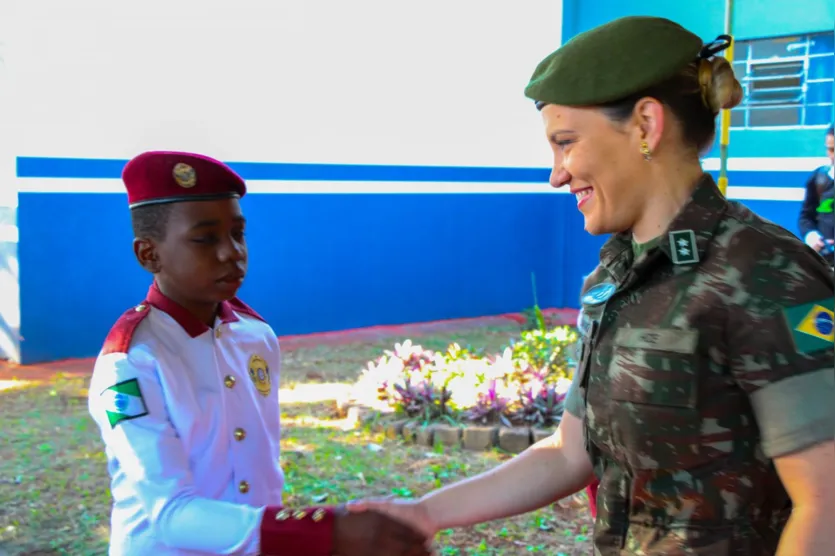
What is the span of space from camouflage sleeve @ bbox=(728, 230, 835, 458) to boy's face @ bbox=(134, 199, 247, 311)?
4.01ft

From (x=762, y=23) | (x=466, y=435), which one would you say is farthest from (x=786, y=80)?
(x=466, y=435)

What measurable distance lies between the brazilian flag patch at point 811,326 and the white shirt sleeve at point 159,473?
1.13m

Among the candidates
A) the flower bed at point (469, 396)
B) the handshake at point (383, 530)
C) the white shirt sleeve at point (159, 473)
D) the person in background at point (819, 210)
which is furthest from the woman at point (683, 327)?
the person in background at point (819, 210)

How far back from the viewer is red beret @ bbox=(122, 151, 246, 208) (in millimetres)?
2039

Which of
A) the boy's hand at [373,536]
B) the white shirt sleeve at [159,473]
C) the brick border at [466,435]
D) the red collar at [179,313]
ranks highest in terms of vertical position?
the red collar at [179,313]

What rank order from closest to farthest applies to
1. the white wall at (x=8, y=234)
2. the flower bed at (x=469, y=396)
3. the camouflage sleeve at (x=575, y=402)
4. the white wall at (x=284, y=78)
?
1. the camouflage sleeve at (x=575, y=402)
2. the flower bed at (x=469, y=396)
3. the white wall at (x=8, y=234)
4. the white wall at (x=284, y=78)

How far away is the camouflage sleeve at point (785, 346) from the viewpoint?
3.94ft

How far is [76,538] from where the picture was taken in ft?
12.4

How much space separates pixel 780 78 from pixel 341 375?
18.6 feet

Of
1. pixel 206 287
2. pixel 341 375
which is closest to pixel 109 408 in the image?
pixel 206 287

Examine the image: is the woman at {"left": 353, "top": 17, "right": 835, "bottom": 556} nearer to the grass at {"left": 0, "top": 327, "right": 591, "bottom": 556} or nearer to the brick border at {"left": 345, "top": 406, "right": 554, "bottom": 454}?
the grass at {"left": 0, "top": 327, "right": 591, "bottom": 556}

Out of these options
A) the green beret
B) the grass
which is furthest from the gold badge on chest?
the grass

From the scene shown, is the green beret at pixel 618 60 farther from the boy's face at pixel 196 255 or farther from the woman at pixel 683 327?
the boy's face at pixel 196 255

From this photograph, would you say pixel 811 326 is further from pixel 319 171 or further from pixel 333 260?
pixel 333 260
